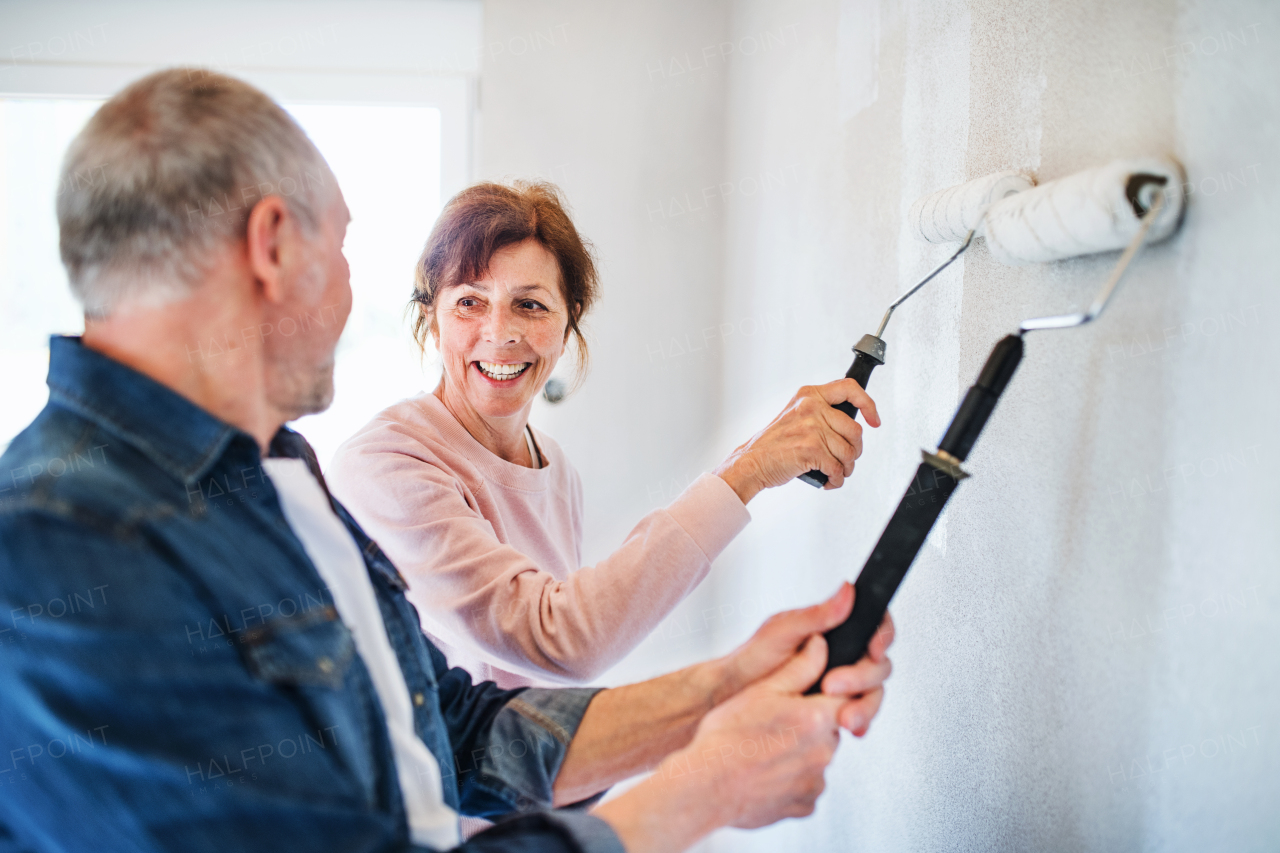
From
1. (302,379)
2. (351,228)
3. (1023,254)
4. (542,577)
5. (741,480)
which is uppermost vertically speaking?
(351,228)

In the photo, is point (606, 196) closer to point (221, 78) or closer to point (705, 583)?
point (705, 583)

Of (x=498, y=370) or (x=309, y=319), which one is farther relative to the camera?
(x=498, y=370)

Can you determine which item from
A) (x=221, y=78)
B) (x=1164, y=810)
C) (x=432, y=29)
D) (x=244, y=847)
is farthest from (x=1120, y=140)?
(x=432, y=29)

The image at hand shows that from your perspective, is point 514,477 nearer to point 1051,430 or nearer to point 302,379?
point 302,379

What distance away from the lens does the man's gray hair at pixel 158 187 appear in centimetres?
56

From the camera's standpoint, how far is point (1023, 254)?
2.14 feet

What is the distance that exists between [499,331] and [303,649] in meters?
0.74

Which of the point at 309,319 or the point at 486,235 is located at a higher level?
the point at 486,235

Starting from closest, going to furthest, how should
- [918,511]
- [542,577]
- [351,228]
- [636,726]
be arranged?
[918,511], [636,726], [542,577], [351,228]

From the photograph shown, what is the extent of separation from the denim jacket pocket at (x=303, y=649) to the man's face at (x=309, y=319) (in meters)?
0.19

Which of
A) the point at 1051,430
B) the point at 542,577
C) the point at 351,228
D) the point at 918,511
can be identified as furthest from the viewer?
the point at 351,228

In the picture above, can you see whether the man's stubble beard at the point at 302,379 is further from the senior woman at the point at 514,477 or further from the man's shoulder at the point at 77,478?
the senior woman at the point at 514,477

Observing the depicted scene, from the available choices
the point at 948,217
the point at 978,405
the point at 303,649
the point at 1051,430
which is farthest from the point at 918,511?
the point at 303,649

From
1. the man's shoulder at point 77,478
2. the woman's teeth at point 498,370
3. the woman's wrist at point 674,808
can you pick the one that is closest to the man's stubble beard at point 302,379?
the man's shoulder at point 77,478
